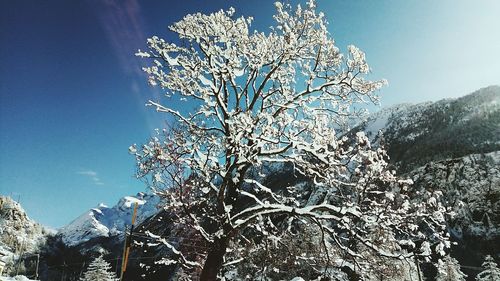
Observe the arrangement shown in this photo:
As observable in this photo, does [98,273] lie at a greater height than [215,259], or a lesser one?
greater

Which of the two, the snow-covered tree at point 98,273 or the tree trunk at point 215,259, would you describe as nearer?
the tree trunk at point 215,259

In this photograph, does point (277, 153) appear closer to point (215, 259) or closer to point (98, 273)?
point (215, 259)

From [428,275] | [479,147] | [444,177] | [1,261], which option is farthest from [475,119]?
[1,261]

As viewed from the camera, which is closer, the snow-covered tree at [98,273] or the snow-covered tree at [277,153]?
the snow-covered tree at [277,153]

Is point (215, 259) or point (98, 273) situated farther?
point (98, 273)

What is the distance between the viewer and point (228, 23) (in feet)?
37.7

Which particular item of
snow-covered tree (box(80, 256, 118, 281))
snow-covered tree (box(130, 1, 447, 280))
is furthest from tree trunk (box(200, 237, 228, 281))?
snow-covered tree (box(80, 256, 118, 281))

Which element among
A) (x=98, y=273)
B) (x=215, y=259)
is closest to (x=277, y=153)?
(x=215, y=259)

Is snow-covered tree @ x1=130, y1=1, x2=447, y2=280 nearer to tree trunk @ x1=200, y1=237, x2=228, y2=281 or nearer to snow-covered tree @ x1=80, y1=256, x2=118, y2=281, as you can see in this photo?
tree trunk @ x1=200, y1=237, x2=228, y2=281

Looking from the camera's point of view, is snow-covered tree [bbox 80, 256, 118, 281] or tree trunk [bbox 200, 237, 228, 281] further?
snow-covered tree [bbox 80, 256, 118, 281]

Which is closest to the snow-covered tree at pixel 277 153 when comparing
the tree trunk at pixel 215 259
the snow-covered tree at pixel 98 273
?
the tree trunk at pixel 215 259

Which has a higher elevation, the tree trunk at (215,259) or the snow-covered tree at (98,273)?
the snow-covered tree at (98,273)

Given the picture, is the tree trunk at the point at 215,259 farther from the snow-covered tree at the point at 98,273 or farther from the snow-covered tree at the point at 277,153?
the snow-covered tree at the point at 98,273

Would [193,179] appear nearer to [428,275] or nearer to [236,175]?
[236,175]
